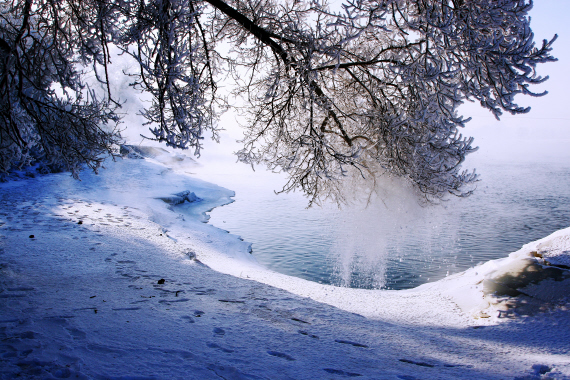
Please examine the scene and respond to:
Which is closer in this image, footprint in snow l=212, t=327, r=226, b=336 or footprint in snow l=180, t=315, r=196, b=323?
footprint in snow l=212, t=327, r=226, b=336

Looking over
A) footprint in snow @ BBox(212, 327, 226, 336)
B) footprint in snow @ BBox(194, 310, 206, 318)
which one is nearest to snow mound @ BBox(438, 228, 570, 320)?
footprint in snow @ BBox(212, 327, 226, 336)

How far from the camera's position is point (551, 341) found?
3.58m

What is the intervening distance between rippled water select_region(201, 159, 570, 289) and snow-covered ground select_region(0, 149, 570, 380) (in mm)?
3017

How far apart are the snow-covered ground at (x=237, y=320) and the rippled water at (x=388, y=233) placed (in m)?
3.02

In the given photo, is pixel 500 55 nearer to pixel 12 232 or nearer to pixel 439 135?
pixel 439 135

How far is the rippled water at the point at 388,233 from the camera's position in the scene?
32.3 feet

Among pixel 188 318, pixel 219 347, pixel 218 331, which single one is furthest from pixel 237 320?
pixel 219 347

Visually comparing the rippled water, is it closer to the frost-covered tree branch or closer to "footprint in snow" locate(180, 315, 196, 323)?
the frost-covered tree branch

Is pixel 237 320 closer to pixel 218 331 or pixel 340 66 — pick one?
pixel 218 331

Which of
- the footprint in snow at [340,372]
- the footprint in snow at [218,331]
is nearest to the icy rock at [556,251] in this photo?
the footprint in snow at [340,372]

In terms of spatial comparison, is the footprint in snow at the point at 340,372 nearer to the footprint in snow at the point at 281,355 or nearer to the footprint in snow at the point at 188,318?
the footprint in snow at the point at 281,355

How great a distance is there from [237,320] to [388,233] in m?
12.0

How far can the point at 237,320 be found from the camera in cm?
337

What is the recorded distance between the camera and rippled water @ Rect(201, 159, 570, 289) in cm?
986
